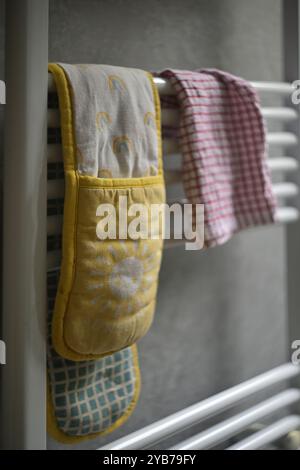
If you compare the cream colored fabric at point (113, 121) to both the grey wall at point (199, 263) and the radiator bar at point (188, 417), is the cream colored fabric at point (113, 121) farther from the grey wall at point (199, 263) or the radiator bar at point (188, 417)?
the radiator bar at point (188, 417)

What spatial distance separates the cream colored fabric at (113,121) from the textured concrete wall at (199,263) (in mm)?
133

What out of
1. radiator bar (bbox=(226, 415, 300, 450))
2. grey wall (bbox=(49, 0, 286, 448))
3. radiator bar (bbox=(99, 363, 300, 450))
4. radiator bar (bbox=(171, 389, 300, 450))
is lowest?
radiator bar (bbox=(226, 415, 300, 450))

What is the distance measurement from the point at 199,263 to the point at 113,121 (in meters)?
0.40

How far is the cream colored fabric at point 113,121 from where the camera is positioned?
0.69 metres

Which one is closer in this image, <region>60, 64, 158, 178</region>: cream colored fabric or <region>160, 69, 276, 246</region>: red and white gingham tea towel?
<region>60, 64, 158, 178</region>: cream colored fabric

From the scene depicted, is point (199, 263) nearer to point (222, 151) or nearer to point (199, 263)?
point (199, 263)

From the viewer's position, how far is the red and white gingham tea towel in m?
0.83

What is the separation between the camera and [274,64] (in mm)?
1198

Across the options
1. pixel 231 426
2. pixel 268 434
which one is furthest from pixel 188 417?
pixel 268 434

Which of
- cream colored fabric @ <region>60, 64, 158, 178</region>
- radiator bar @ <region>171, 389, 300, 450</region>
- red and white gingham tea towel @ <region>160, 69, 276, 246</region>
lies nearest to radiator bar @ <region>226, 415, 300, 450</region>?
radiator bar @ <region>171, 389, 300, 450</region>

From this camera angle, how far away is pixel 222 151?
896 millimetres

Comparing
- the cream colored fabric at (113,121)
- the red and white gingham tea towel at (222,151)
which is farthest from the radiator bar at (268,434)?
the cream colored fabric at (113,121)

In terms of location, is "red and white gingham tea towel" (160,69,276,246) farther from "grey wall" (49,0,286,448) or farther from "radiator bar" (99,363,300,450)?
"radiator bar" (99,363,300,450)

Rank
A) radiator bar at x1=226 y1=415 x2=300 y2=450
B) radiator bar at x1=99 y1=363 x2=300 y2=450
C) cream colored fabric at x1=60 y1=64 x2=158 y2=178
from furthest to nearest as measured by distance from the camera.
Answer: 1. radiator bar at x1=226 y1=415 x2=300 y2=450
2. radiator bar at x1=99 y1=363 x2=300 y2=450
3. cream colored fabric at x1=60 y1=64 x2=158 y2=178
